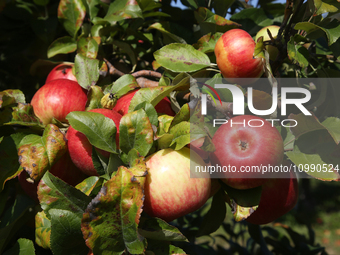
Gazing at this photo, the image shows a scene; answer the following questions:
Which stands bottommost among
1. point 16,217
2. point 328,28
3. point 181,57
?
point 16,217

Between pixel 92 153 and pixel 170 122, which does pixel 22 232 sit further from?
pixel 170 122

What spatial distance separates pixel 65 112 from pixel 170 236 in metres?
0.41

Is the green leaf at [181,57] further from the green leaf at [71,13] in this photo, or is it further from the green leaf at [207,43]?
the green leaf at [71,13]

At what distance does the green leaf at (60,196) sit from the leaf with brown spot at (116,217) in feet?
0.22

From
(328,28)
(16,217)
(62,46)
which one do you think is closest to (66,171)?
(16,217)

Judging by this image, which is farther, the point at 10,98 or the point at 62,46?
the point at 62,46

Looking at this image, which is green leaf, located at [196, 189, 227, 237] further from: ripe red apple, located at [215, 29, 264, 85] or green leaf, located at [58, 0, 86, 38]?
green leaf, located at [58, 0, 86, 38]

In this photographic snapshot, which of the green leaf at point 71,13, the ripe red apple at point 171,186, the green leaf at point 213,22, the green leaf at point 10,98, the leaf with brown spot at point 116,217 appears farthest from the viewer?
the green leaf at point 71,13

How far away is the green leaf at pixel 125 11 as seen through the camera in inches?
33.3

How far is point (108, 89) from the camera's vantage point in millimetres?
755

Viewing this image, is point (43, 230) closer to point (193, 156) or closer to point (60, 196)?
point (60, 196)

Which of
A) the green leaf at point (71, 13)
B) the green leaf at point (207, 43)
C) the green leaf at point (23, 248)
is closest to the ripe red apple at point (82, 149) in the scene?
the green leaf at point (23, 248)

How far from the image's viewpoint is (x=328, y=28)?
2.15 ft

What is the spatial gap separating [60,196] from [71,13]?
636 millimetres
